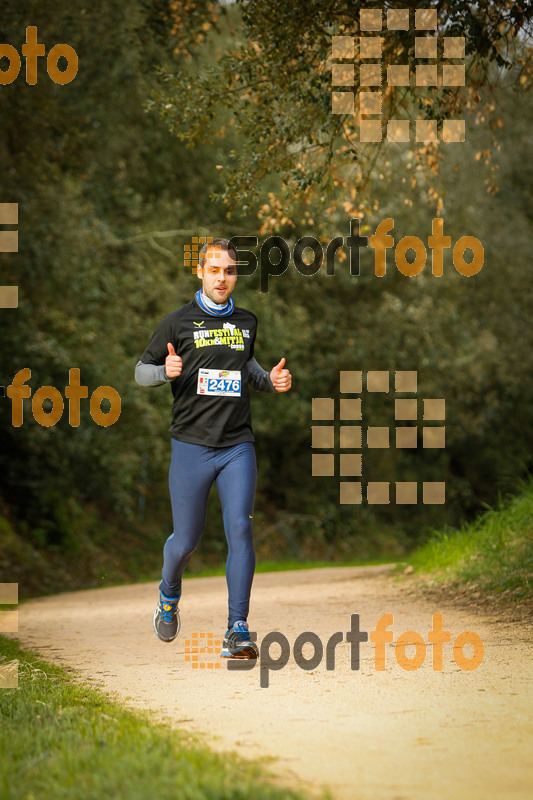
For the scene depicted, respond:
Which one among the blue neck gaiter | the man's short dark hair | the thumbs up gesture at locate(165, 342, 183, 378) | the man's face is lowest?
the thumbs up gesture at locate(165, 342, 183, 378)

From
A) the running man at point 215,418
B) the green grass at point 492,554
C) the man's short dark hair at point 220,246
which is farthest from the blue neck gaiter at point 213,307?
the green grass at point 492,554

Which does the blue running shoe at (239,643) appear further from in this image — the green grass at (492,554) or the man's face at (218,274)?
the green grass at (492,554)

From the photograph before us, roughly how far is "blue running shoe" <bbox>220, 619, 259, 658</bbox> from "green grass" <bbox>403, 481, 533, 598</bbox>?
3076 millimetres

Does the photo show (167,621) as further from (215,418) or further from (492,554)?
(492,554)

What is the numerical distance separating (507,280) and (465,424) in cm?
370

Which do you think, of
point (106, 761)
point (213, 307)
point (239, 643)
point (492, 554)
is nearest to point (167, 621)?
point (239, 643)

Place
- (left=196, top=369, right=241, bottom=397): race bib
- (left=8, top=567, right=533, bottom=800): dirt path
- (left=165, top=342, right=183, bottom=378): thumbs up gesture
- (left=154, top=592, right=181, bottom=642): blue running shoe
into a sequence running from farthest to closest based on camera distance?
(left=154, top=592, right=181, bottom=642): blue running shoe < (left=196, top=369, right=241, bottom=397): race bib < (left=165, top=342, right=183, bottom=378): thumbs up gesture < (left=8, top=567, right=533, bottom=800): dirt path

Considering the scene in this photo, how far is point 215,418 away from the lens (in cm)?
580

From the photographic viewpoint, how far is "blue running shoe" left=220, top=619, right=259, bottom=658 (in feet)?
18.7

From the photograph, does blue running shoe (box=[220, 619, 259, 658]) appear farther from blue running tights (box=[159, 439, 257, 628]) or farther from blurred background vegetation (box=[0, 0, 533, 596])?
blurred background vegetation (box=[0, 0, 533, 596])

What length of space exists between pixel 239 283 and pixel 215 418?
1432 centimetres

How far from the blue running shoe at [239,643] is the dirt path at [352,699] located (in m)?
0.17

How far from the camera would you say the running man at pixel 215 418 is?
5.79 metres

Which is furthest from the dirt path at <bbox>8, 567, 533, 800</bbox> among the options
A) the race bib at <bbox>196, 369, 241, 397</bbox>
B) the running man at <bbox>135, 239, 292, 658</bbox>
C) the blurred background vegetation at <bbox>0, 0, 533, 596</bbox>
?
the blurred background vegetation at <bbox>0, 0, 533, 596</bbox>
